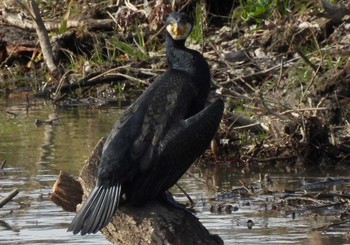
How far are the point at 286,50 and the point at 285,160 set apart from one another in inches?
114

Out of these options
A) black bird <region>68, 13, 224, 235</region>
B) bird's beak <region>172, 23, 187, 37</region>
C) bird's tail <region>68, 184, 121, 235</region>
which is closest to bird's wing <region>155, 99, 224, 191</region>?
black bird <region>68, 13, 224, 235</region>

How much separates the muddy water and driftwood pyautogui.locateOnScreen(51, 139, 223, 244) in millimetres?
1020

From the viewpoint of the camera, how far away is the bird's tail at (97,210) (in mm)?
5883

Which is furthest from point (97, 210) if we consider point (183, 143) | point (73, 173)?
point (73, 173)

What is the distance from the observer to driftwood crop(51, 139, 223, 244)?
5.84 m

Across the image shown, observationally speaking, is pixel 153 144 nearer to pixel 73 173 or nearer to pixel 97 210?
pixel 97 210

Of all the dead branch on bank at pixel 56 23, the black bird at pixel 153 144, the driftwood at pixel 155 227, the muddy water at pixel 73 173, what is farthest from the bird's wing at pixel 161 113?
the dead branch on bank at pixel 56 23

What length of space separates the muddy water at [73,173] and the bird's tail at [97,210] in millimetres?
1109

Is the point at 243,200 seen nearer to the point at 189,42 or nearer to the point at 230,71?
the point at 230,71

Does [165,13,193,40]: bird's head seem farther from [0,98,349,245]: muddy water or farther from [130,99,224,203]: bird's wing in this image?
[0,98,349,245]: muddy water

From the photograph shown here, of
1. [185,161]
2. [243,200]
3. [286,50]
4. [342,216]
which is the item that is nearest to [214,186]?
[243,200]

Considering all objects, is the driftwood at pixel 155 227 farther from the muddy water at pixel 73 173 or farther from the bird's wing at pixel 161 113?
the muddy water at pixel 73 173

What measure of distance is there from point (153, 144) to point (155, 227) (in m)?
0.64

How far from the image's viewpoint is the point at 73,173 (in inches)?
362
